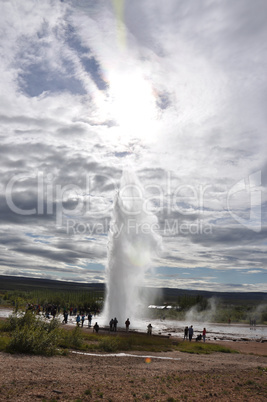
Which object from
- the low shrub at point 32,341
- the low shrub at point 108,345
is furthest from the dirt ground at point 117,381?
the low shrub at point 108,345

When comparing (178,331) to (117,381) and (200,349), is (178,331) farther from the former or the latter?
(117,381)

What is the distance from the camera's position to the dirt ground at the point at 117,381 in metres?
10.9

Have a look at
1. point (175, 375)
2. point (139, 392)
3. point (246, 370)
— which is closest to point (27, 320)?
point (175, 375)

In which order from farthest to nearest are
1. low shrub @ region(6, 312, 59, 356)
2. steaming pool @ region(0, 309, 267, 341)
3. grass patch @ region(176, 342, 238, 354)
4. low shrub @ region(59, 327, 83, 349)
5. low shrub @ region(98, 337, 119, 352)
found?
steaming pool @ region(0, 309, 267, 341), grass patch @ region(176, 342, 238, 354), low shrub @ region(98, 337, 119, 352), low shrub @ region(59, 327, 83, 349), low shrub @ region(6, 312, 59, 356)

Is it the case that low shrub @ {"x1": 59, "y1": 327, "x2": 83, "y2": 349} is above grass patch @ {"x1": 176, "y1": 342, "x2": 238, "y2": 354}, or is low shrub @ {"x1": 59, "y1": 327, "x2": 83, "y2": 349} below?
above

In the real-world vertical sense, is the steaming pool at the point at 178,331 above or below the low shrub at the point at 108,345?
below

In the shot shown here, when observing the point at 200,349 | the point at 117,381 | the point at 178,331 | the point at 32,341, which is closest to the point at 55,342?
the point at 32,341

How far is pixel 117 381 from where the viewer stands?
1329 cm

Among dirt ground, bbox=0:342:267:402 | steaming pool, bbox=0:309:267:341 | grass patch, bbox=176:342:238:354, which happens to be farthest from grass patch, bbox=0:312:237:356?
steaming pool, bbox=0:309:267:341

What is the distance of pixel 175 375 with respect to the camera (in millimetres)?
15656

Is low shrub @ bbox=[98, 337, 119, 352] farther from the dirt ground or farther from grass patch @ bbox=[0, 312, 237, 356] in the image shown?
the dirt ground

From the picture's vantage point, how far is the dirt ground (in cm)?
1091

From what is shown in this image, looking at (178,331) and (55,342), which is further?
(178,331)

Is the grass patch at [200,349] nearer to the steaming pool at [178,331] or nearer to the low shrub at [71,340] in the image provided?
the steaming pool at [178,331]
